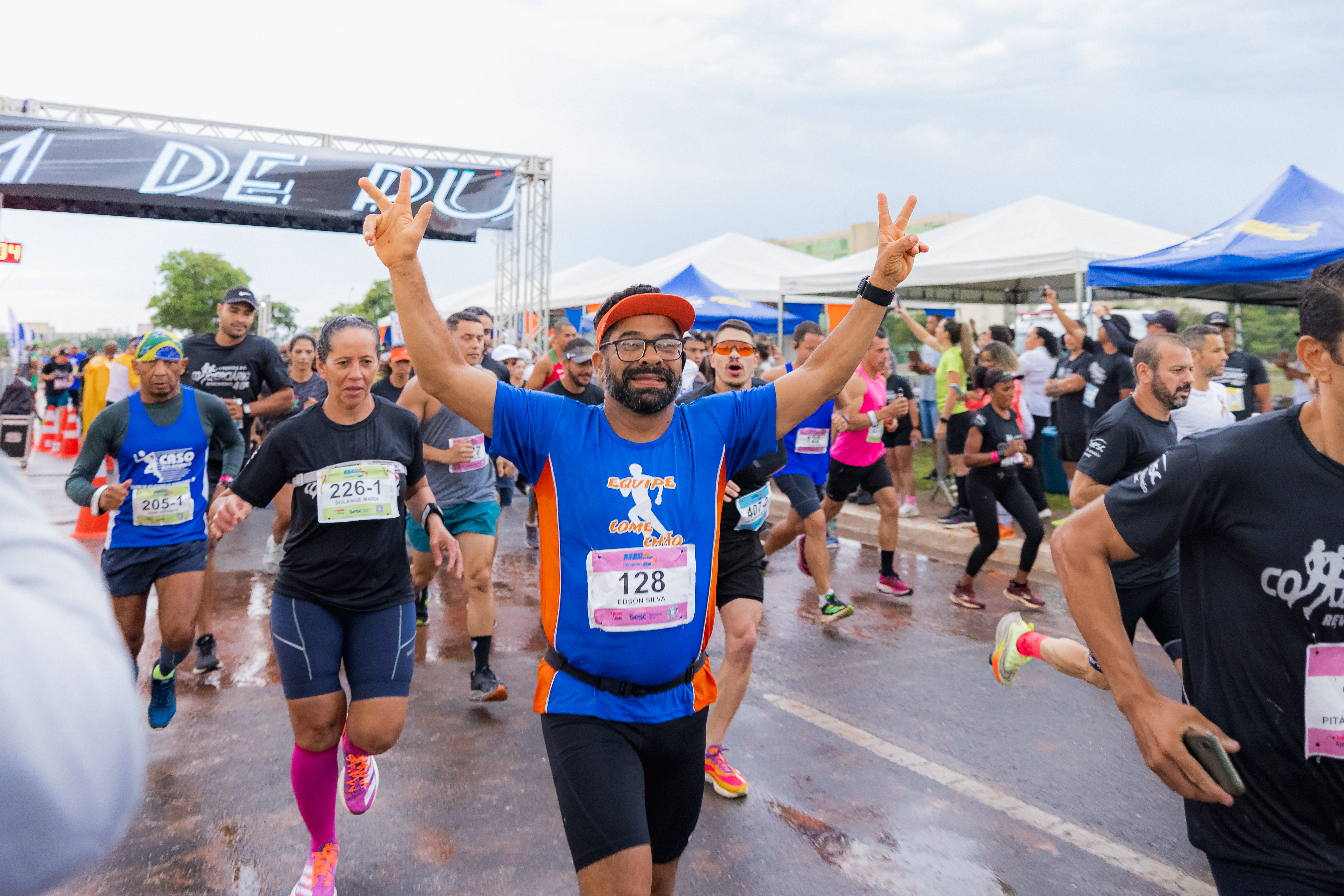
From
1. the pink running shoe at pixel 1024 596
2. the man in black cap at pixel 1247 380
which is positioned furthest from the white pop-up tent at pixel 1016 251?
the pink running shoe at pixel 1024 596

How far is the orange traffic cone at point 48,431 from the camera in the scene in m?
21.2

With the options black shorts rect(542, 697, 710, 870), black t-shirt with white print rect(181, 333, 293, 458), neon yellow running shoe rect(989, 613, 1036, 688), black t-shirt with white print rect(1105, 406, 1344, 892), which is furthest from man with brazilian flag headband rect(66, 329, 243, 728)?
black t-shirt with white print rect(1105, 406, 1344, 892)

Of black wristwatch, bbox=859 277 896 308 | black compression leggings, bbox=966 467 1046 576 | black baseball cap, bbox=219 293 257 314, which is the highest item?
black baseball cap, bbox=219 293 257 314

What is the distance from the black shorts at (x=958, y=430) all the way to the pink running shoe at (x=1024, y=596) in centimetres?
248

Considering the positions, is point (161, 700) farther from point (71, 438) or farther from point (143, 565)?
point (71, 438)

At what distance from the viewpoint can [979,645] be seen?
626 centimetres

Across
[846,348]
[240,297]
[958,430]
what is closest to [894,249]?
[846,348]

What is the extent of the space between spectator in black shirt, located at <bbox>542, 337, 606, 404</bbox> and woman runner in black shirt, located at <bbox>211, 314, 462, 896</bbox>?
116 inches

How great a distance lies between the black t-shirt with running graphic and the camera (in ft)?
11.6

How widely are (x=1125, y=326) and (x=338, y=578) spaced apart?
9.11m

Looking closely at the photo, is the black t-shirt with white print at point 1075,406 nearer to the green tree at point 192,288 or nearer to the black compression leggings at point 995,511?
the black compression leggings at point 995,511

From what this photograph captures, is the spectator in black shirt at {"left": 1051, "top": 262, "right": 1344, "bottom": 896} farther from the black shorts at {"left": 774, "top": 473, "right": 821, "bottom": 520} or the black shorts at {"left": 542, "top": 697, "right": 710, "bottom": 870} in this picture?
the black shorts at {"left": 774, "top": 473, "right": 821, "bottom": 520}

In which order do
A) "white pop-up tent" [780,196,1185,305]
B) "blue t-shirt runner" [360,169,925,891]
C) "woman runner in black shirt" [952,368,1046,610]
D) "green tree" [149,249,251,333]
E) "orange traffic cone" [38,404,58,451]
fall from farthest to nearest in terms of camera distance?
"green tree" [149,249,251,333] < "orange traffic cone" [38,404,58,451] < "white pop-up tent" [780,196,1185,305] < "woman runner in black shirt" [952,368,1046,610] < "blue t-shirt runner" [360,169,925,891]

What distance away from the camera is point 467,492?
18.8 ft
